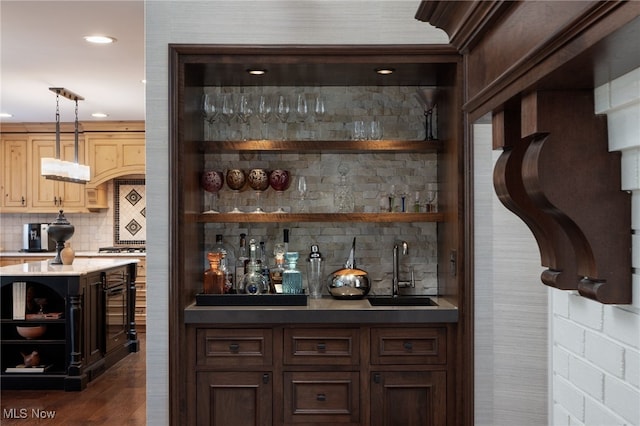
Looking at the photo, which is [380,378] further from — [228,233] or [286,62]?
[286,62]

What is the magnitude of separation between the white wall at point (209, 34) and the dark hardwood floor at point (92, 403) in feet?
5.61

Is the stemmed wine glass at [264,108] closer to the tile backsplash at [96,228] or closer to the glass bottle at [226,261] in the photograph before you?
the glass bottle at [226,261]

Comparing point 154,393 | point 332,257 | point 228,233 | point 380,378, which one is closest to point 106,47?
point 228,233

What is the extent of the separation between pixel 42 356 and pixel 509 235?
4.29 metres

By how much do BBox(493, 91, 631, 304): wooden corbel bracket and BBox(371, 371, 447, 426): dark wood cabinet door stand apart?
2.11m

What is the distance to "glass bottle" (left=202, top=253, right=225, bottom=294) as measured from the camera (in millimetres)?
3443

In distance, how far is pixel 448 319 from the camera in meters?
3.13

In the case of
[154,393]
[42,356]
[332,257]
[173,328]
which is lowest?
[42,356]

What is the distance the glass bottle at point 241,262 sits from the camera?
3.55 m

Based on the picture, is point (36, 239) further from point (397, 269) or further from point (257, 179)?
point (397, 269)

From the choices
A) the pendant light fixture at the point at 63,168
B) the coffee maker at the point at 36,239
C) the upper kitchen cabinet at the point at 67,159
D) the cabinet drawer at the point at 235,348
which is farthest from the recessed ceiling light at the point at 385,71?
the coffee maker at the point at 36,239

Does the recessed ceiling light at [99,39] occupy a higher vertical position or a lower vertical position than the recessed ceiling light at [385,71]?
higher

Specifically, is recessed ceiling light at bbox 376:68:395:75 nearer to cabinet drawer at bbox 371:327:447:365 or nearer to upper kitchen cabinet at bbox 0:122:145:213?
cabinet drawer at bbox 371:327:447:365

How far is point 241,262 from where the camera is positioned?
11.9ft
